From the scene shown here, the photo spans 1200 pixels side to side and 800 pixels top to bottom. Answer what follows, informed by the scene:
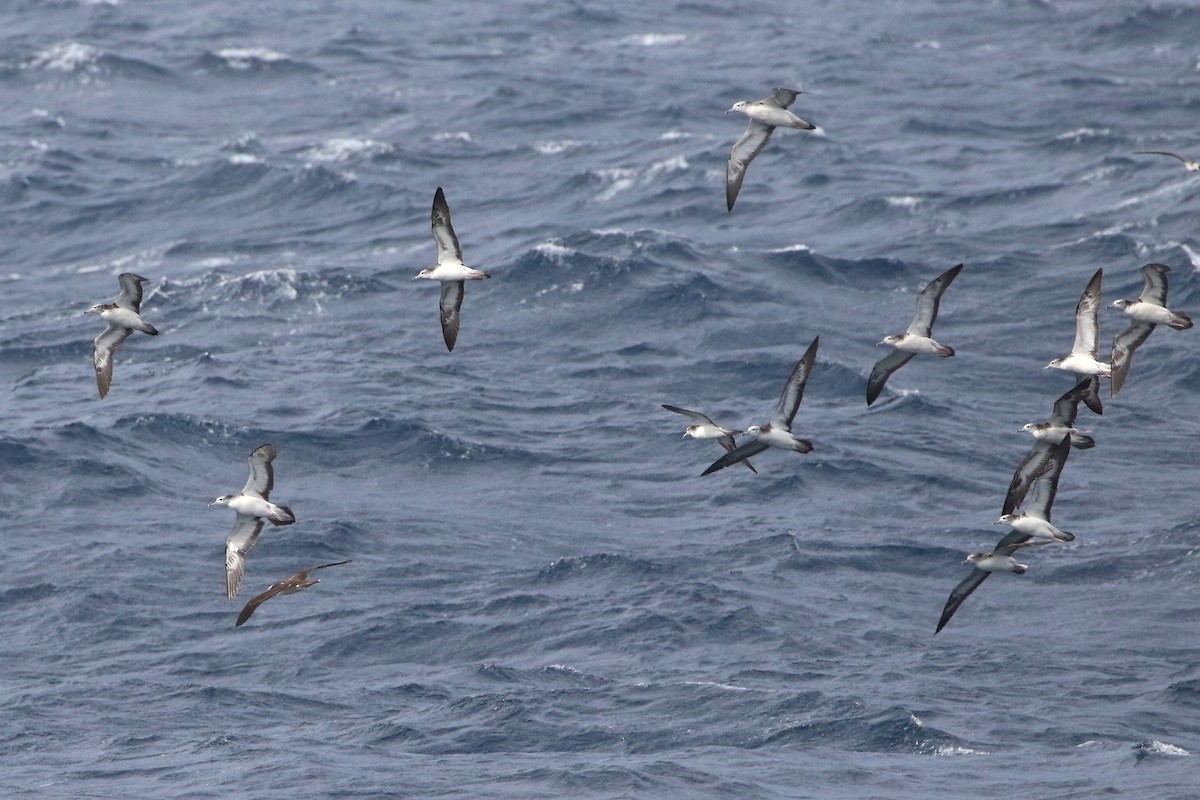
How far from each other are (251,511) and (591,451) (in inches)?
638

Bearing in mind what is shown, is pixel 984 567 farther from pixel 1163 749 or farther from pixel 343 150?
pixel 343 150

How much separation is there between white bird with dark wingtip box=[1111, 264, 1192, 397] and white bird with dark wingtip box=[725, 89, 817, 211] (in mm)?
5450

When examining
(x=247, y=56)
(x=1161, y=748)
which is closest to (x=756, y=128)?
(x=1161, y=748)

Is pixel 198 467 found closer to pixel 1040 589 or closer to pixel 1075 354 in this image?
pixel 1040 589

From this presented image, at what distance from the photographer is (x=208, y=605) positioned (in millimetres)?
39250

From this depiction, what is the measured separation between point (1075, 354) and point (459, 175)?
36.5m

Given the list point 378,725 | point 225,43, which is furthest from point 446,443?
point 225,43

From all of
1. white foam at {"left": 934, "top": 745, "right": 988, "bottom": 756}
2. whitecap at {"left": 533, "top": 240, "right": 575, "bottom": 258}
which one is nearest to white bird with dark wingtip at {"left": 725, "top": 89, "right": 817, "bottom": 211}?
white foam at {"left": 934, "top": 745, "right": 988, "bottom": 756}

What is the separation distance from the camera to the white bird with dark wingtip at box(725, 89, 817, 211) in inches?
1208

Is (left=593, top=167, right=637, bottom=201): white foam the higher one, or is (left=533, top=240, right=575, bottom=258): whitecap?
(left=593, top=167, right=637, bottom=201): white foam

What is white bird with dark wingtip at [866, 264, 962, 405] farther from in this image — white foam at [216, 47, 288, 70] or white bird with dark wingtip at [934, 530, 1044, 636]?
white foam at [216, 47, 288, 70]

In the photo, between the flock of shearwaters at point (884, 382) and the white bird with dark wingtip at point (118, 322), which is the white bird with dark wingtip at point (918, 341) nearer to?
the flock of shearwaters at point (884, 382)

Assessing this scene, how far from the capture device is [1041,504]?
96.3ft

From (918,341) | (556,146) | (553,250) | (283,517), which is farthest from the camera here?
(556,146)
